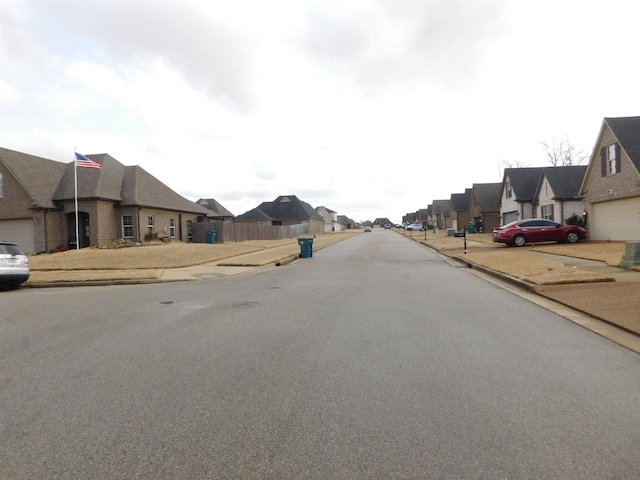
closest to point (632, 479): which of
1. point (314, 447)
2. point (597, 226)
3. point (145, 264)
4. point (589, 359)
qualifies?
point (314, 447)

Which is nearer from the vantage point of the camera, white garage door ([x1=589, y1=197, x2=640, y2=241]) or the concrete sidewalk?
the concrete sidewalk

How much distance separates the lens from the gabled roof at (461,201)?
6416cm

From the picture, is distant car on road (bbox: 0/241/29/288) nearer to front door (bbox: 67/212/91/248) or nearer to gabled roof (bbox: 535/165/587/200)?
front door (bbox: 67/212/91/248)

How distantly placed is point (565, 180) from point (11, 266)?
34306mm

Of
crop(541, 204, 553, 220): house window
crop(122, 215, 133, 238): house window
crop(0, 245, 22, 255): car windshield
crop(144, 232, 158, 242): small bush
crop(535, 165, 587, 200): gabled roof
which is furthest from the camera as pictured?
crop(541, 204, 553, 220): house window

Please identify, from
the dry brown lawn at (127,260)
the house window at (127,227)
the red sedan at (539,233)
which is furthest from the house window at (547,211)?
the house window at (127,227)

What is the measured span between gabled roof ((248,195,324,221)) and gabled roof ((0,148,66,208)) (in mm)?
43968

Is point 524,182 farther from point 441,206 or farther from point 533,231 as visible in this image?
point 441,206

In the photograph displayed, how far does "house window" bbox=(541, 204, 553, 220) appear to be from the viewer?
34219 mm

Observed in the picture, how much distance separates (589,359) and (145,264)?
17.6 meters

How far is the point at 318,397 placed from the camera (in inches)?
171

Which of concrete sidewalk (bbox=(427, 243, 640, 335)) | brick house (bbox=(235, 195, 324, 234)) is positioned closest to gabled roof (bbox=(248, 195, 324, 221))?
brick house (bbox=(235, 195, 324, 234))

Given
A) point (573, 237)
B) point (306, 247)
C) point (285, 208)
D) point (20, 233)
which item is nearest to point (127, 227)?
point (20, 233)

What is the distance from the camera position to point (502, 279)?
13.6m
